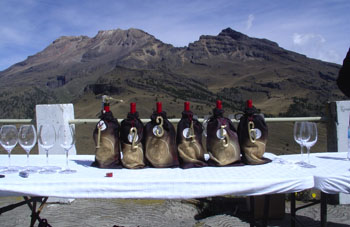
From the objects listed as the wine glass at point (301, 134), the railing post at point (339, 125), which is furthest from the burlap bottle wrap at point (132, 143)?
the railing post at point (339, 125)

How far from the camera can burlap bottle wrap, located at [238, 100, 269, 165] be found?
2.38m

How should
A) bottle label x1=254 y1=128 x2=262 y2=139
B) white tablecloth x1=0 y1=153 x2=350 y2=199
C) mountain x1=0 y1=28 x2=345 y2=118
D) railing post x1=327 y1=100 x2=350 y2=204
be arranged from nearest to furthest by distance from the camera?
white tablecloth x1=0 y1=153 x2=350 y2=199 < bottle label x1=254 y1=128 x2=262 y2=139 < railing post x1=327 y1=100 x2=350 y2=204 < mountain x1=0 y1=28 x2=345 y2=118

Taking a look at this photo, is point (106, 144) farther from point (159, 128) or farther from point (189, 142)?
point (189, 142)

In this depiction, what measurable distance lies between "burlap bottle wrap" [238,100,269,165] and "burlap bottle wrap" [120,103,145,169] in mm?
690

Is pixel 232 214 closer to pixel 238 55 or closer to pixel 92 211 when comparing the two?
pixel 92 211

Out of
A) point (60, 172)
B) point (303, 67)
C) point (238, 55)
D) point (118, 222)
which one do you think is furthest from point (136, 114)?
point (238, 55)

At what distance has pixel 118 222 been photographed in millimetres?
4168

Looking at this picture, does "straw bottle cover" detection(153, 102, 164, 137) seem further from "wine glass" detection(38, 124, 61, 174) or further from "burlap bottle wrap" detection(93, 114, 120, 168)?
"wine glass" detection(38, 124, 61, 174)

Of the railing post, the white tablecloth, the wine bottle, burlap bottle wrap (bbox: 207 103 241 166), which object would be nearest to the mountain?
the railing post

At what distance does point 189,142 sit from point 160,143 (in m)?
0.19

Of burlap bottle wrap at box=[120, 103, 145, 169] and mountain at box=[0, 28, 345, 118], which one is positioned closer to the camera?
burlap bottle wrap at box=[120, 103, 145, 169]

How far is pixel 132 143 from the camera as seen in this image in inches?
92.0

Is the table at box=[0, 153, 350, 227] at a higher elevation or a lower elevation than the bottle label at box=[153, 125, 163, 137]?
lower

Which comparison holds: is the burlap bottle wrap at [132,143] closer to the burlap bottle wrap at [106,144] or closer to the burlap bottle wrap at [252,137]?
the burlap bottle wrap at [106,144]
